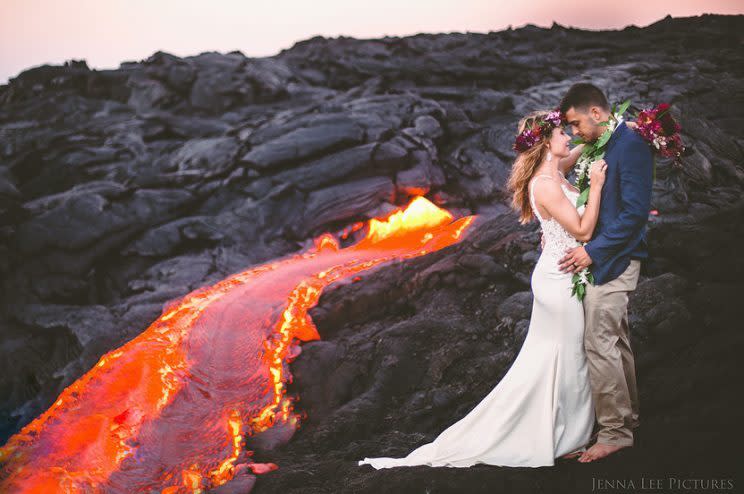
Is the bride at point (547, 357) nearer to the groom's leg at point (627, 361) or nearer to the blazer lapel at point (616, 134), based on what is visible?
the blazer lapel at point (616, 134)

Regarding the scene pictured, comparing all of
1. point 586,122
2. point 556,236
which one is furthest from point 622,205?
point 586,122

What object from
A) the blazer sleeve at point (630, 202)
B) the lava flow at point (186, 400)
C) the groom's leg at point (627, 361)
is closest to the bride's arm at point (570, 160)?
the blazer sleeve at point (630, 202)

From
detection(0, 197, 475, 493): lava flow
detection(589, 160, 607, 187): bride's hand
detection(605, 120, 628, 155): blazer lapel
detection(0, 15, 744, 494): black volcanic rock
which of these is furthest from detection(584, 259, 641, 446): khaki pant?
detection(0, 197, 475, 493): lava flow

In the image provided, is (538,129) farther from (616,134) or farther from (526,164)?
(616,134)

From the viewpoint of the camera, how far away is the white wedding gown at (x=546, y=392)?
4039 millimetres

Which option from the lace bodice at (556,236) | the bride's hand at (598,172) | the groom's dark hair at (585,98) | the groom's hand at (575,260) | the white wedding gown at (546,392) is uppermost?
the groom's dark hair at (585,98)

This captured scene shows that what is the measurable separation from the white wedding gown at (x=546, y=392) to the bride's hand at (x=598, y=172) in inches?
12.6

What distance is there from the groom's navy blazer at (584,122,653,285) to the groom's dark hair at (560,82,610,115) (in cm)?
26

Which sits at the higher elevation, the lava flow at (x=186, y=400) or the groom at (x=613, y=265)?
the groom at (x=613, y=265)

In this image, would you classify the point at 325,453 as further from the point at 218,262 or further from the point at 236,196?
the point at 236,196

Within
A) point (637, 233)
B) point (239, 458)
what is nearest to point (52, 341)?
point (239, 458)

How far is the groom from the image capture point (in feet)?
12.3

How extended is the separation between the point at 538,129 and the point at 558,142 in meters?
0.23

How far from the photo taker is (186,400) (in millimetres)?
8977
